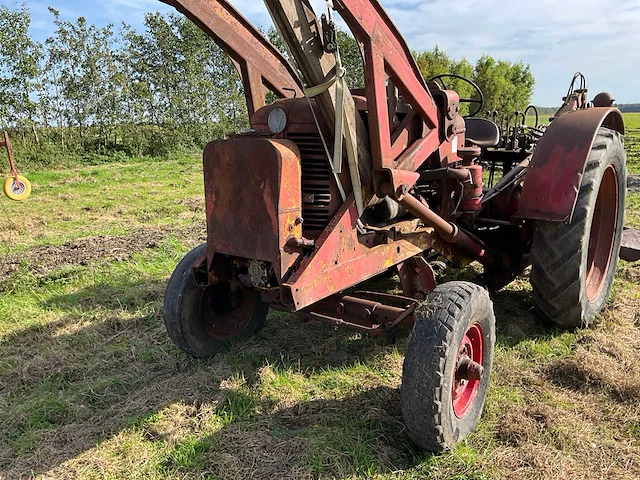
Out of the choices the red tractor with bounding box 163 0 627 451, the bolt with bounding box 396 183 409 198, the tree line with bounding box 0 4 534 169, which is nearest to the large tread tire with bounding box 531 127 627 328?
the red tractor with bounding box 163 0 627 451

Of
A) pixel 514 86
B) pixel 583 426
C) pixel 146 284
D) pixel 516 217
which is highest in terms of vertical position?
pixel 514 86

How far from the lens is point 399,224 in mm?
3207

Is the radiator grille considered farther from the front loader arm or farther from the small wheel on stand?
the small wheel on stand

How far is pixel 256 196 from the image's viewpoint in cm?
264

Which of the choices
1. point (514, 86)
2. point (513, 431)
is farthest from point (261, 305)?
point (514, 86)

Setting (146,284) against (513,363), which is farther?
(146,284)

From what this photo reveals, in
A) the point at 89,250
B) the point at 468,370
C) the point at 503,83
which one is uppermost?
the point at 503,83

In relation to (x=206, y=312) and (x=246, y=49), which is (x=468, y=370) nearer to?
(x=206, y=312)

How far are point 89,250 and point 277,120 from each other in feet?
13.6

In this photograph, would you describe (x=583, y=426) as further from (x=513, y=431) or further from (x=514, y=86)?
(x=514, y=86)

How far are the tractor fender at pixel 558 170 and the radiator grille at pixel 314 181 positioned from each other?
1613mm

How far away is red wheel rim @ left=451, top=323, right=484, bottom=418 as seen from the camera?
2.74m

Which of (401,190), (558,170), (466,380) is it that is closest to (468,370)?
(466,380)

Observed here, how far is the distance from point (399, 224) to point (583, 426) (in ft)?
4.84
